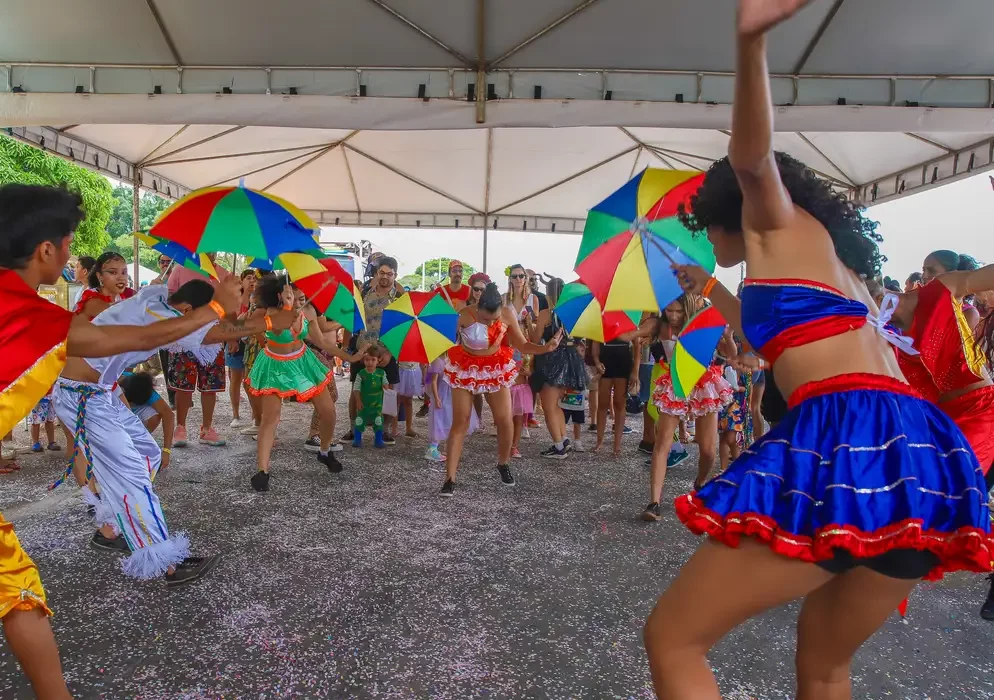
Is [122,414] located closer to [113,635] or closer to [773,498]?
[113,635]

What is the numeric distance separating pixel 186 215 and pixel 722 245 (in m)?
3.54

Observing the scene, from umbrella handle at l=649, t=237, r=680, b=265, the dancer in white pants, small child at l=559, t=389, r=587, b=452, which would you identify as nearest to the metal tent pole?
the dancer in white pants

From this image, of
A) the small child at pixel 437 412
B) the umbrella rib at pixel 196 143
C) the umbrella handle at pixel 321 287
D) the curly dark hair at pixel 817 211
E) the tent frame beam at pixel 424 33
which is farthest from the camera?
the umbrella rib at pixel 196 143

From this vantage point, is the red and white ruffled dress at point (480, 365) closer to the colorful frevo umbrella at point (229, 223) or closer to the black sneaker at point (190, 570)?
the colorful frevo umbrella at point (229, 223)

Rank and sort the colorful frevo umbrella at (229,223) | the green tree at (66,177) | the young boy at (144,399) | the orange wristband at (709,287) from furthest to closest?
the green tree at (66,177), the young boy at (144,399), the colorful frevo umbrella at (229,223), the orange wristband at (709,287)

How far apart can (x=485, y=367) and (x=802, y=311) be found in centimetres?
377

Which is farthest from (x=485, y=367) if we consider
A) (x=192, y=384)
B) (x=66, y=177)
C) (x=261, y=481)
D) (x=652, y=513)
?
(x=66, y=177)

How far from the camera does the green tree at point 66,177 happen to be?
20.0m

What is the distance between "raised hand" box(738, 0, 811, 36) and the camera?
1.05m

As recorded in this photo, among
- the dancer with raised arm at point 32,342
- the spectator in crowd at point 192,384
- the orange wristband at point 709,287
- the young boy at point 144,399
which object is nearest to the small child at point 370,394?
the spectator in crowd at point 192,384

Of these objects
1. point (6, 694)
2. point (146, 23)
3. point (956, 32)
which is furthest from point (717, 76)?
point (6, 694)

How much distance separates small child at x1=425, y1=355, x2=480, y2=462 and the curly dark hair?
4560 mm

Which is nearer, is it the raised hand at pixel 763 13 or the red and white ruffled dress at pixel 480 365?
the raised hand at pixel 763 13

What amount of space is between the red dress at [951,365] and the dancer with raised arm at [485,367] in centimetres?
272
